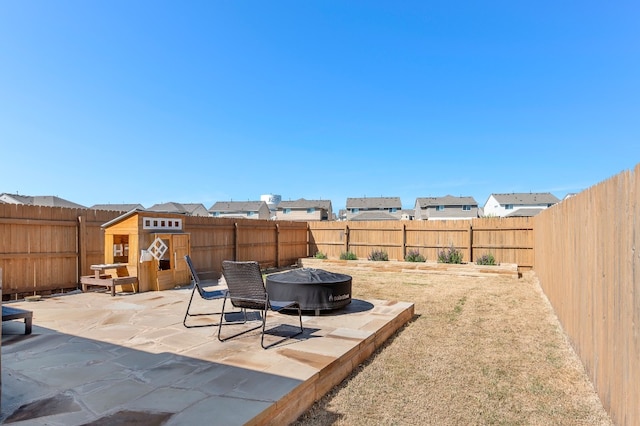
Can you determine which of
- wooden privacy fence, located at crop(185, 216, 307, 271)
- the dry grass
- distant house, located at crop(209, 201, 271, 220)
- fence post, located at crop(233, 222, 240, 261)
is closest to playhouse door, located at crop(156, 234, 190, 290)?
wooden privacy fence, located at crop(185, 216, 307, 271)

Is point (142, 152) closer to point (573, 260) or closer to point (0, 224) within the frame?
point (0, 224)

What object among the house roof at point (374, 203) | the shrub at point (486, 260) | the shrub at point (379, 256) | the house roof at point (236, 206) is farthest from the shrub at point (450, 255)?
→ the house roof at point (236, 206)

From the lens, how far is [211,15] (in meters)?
10.3

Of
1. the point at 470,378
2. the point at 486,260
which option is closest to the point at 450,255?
the point at 486,260

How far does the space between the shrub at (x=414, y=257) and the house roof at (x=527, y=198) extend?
40.6m

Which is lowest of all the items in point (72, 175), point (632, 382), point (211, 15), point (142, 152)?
point (632, 382)

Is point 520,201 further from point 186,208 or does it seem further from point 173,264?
point 173,264

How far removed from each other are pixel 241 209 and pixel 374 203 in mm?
20612

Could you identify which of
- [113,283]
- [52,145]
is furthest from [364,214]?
[113,283]

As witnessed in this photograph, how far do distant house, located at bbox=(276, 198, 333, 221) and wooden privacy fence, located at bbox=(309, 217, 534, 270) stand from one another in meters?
31.1

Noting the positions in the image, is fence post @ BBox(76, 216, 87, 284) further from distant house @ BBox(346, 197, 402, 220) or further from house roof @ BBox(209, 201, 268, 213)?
house roof @ BBox(209, 201, 268, 213)

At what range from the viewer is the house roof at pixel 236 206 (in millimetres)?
52688

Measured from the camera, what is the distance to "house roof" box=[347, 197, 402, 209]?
49.5 m

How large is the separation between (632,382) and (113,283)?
8.32m
